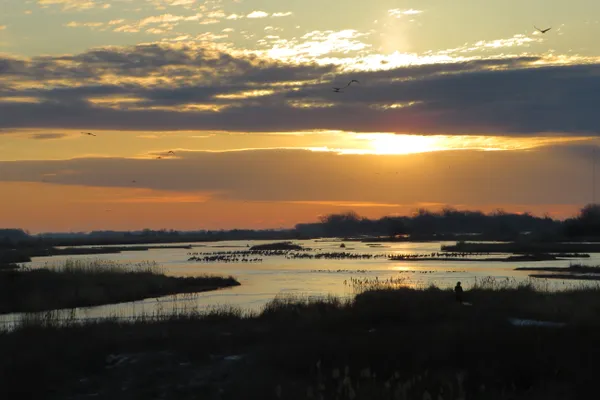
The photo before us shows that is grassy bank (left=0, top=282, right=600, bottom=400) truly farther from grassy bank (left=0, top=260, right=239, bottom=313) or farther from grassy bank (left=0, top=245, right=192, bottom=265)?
grassy bank (left=0, top=245, right=192, bottom=265)

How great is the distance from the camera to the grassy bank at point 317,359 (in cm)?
1705

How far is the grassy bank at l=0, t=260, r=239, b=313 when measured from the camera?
1718 inches

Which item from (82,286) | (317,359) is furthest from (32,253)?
(317,359)

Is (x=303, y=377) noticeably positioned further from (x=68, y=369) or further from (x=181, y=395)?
(x=68, y=369)

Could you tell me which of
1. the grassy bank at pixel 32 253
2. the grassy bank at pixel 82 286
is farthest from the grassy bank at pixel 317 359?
the grassy bank at pixel 32 253

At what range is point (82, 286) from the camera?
49.1m

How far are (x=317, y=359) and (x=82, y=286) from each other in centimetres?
3313

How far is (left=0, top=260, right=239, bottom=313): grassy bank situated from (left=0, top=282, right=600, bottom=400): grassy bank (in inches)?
761

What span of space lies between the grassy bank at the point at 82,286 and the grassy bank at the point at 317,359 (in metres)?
19.3

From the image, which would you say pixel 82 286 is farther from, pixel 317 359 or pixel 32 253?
pixel 32 253

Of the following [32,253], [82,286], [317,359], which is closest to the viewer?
[317,359]

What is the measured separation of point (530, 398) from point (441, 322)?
9.13 meters

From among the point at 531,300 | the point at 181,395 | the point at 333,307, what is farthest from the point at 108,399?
the point at 531,300

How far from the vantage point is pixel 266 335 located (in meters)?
23.4
